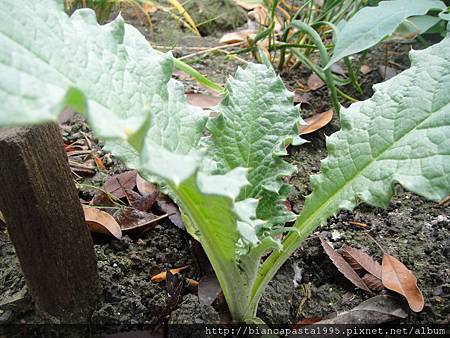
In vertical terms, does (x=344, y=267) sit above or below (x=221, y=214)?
below

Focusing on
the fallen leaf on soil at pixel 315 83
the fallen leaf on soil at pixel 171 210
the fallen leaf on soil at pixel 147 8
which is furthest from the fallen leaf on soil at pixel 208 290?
the fallen leaf on soil at pixel 147 8

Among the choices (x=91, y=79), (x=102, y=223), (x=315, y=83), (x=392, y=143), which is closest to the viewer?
(x=91, y=79)

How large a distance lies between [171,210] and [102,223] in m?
0.15

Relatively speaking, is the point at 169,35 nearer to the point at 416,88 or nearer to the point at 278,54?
the point at 278,54

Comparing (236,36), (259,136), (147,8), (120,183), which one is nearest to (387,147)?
(259,136)

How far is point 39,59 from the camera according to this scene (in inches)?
24.7

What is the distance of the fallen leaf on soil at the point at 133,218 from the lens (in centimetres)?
107

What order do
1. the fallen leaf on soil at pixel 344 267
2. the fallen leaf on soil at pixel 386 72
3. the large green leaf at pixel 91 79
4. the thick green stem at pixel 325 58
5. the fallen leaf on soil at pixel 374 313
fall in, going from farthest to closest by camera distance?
the fallen leaf on soil at pixel 386 72 < the thick green stem at pixel 325 58 < the fallen leaf on soil at pixel 344 267 < the fallen leaf on soil at pixel 374 313 < the large green leaf at pixel 91 79

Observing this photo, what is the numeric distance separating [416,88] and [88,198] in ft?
2.33

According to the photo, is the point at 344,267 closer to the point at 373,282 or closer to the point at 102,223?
the point at 373,282

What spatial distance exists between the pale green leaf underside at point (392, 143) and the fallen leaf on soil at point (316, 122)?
17.7 inches

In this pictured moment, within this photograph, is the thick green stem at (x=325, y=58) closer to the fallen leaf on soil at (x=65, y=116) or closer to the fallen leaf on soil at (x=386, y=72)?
the fallen leaf on soil at (x=386, y=72)

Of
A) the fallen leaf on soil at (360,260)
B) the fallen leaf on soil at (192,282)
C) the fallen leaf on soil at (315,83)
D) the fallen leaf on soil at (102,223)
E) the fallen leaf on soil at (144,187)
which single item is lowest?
the fallen leaf on soil at (360,260)

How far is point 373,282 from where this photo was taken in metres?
0.97
